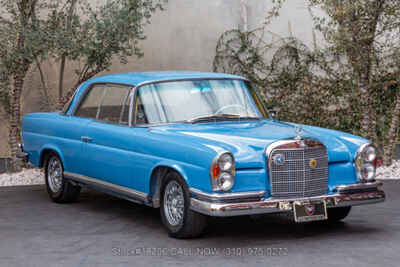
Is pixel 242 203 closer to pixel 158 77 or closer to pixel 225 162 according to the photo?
pixel 225 162

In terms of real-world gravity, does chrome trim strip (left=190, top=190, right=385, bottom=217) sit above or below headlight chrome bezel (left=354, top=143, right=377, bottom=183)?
below

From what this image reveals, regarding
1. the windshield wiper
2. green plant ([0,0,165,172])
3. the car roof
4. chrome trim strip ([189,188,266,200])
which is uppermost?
green plant ([0,0,165,172])

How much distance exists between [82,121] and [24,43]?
9.84ft

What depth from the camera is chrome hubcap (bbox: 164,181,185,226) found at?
22.8 ft

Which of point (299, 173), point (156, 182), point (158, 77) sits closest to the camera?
point (299, 173)

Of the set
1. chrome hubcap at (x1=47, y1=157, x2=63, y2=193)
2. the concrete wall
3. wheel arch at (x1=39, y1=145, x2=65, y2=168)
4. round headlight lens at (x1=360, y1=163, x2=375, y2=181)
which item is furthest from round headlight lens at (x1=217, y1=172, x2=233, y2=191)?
the concrete wall

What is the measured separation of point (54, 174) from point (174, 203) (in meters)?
2.88

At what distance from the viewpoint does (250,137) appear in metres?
6.86

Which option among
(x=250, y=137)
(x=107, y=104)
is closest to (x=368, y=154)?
(x=250, y=137)

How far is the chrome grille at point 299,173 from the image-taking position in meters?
6.65

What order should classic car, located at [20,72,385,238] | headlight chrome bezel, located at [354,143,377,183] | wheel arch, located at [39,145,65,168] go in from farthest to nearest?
1. wheel arch, located at [39,145,65,168]
2. headlight chrome bezel, located at [354,143,377,183]
3. classic car, located at [20,72,385,238]

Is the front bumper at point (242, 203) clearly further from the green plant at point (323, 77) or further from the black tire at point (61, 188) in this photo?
the green plant at point (323, 77)

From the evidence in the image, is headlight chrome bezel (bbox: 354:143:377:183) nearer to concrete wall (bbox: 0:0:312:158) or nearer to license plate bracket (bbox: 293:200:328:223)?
license plate bracket (bbox: 293:200:328:223)

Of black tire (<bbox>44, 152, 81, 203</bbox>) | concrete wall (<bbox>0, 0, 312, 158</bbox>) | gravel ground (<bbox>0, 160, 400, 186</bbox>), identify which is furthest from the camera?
concrete wall (<bbox>0, 0, 312, 158</bbox>)
